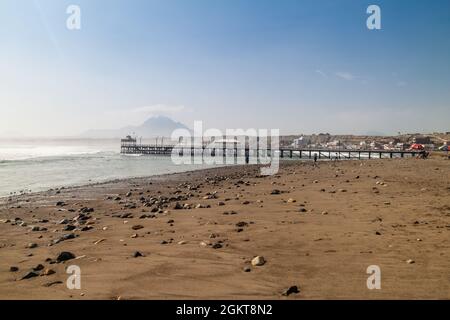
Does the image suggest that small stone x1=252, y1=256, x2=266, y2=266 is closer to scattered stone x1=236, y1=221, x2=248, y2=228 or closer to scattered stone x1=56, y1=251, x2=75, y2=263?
scattered stone x1=236, y1=221, x2=248, y2=228

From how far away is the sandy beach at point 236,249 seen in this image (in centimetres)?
549

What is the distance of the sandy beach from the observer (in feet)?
18.0

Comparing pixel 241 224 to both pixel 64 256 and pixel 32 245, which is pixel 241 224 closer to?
pixel 64 256

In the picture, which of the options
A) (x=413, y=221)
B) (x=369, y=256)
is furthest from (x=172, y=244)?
(x=413, y=221)

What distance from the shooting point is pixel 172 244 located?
8352mm

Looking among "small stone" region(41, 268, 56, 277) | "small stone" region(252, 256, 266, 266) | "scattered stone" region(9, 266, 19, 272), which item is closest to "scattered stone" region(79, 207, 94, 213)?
"scattered stone" region(9, 266, 19, 272)

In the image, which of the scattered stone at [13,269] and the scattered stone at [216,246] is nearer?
the scattered stone at [13,269]

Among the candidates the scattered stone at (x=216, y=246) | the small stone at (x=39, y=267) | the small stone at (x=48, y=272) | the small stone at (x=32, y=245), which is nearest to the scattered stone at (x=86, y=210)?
the small stone at (x=32, y=245)

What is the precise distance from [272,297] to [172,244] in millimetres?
3822

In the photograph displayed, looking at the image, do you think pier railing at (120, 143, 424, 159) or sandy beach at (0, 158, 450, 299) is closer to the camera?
sandy beach at (0, 158, 450, 299)

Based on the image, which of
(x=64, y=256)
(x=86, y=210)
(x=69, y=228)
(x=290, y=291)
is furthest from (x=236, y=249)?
(x=86, y=210)

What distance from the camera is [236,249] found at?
773 centimetres

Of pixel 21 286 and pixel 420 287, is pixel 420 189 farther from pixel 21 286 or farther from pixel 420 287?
pixel 21 286

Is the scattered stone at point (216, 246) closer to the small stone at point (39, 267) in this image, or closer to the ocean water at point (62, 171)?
the small stone at point (39, 267)
